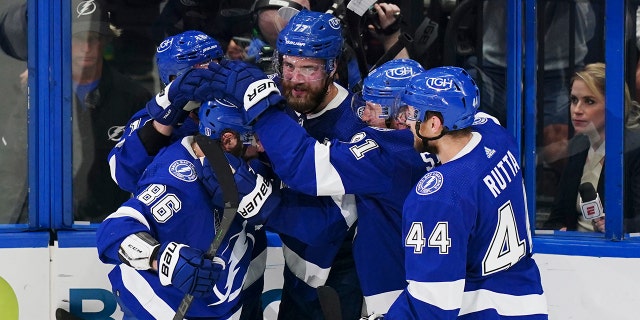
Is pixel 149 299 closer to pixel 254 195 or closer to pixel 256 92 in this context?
pixel 254 195

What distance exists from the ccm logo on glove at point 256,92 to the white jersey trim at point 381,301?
75cm

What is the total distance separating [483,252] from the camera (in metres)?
3.26

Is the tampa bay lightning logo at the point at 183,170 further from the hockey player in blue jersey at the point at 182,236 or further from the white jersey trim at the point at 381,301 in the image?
the white jersey trim at the point at 381,301

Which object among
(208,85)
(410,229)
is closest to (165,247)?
(208,85)

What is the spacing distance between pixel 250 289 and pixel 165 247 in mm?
578

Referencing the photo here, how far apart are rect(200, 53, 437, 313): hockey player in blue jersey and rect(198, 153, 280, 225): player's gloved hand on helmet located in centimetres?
8

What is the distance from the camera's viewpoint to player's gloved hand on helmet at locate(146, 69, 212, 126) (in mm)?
3506

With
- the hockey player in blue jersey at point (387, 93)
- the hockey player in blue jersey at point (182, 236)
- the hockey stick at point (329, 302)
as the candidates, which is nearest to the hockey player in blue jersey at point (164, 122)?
the hockey player in blue jersey at point (182, 236)

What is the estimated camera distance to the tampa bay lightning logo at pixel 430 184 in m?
3.19

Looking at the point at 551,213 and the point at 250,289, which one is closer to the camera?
the point at 250,289

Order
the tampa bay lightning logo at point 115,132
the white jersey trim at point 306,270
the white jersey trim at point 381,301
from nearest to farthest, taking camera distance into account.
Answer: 1. the white jersey trim at point 381,301
2. the white jersey trim at point 306,270
3. the tampa bay lightning logo at point 115,132

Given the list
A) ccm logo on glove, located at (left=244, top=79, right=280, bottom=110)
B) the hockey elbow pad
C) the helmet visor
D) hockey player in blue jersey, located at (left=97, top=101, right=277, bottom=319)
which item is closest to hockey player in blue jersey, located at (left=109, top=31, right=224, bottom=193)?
hockey player in blue jersey, located at (left=97, top=101, right=277, bottom=319)

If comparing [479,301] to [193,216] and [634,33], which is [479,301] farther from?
[634,33]

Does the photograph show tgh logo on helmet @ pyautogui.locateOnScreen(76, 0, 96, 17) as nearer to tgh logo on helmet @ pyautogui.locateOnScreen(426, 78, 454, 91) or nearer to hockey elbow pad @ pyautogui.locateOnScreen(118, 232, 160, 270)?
hockey elbow pad @ pyautogui.locateOnScreen(118, 232, 160, 270)
